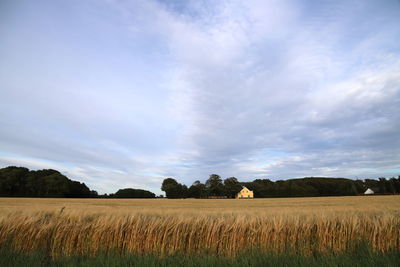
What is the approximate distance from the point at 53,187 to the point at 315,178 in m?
97.3

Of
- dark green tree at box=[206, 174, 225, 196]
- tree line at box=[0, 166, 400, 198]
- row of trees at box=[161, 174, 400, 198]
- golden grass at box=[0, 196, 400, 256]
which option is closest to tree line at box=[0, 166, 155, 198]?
tree line at box=[0, 166, 400, 198]

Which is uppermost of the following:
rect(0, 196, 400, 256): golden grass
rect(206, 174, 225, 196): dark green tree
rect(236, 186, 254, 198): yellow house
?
rect(206, 174, 225, 196): dark green tree

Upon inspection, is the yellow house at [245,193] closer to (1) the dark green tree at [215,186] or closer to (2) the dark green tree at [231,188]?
(2) the dark green tree at [231,188]

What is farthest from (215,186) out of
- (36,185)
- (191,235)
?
(191,235)

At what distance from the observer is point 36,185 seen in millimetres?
73125

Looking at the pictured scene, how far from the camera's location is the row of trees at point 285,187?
→ 79.3m

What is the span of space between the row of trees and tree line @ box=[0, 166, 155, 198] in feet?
77.8

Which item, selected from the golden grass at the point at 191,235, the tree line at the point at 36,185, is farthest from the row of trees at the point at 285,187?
the golden grass at the point at 191,235

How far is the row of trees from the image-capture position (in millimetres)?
79312

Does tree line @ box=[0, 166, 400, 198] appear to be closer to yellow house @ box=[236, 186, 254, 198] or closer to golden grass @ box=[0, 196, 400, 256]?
yellow house @ box=[236, 186, 254, 198]

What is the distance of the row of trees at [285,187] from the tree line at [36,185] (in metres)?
23.7

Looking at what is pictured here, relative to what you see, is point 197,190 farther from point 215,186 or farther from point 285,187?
point 285,187

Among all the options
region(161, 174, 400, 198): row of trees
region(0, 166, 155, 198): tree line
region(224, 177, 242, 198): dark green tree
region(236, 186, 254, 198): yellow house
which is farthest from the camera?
region(224, 177, 242, 198): dark green tree

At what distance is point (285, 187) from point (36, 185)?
261 feet
